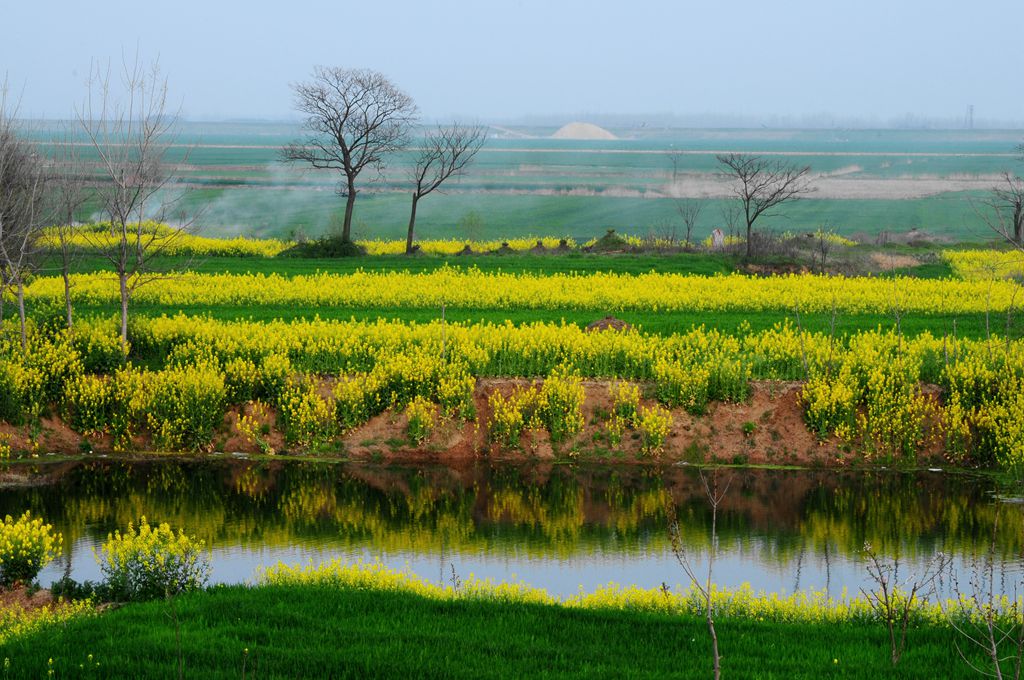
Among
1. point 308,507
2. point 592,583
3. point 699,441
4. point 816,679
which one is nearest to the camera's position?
point 816,679

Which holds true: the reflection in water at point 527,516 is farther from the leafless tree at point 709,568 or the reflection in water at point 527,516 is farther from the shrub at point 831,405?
the shrub at point 831,405

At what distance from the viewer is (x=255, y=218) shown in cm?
9862

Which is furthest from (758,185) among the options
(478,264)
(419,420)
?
(419,420)

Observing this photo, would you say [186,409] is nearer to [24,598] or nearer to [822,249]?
[24,598]

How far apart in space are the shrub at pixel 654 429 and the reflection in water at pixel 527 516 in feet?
1.97

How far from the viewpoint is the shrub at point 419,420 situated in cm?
2539

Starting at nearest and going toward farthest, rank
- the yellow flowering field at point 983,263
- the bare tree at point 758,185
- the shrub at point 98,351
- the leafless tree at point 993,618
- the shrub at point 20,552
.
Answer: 1. the leafless tree at point 993,618
2. the shrub at point 20,552
3. the shrub at point 98,351
4. the yellow flowering field at point 983,263
5. the bare tree at point 758,185

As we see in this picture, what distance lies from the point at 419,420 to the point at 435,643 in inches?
499

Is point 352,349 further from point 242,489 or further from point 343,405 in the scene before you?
point 242,489

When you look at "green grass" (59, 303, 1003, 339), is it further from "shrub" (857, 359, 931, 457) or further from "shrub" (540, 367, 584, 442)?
"shrub" (857, 359, 931, 457)

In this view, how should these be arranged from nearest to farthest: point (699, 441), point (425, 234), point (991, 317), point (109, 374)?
point (699, 441)
point (109, 374)
point (991, 317)
point (425, 234)

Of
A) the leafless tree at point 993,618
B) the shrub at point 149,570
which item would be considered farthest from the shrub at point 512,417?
the shrub at point 149,570

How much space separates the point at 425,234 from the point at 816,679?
249ft

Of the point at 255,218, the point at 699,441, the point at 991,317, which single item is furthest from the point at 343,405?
the point at 255,218
